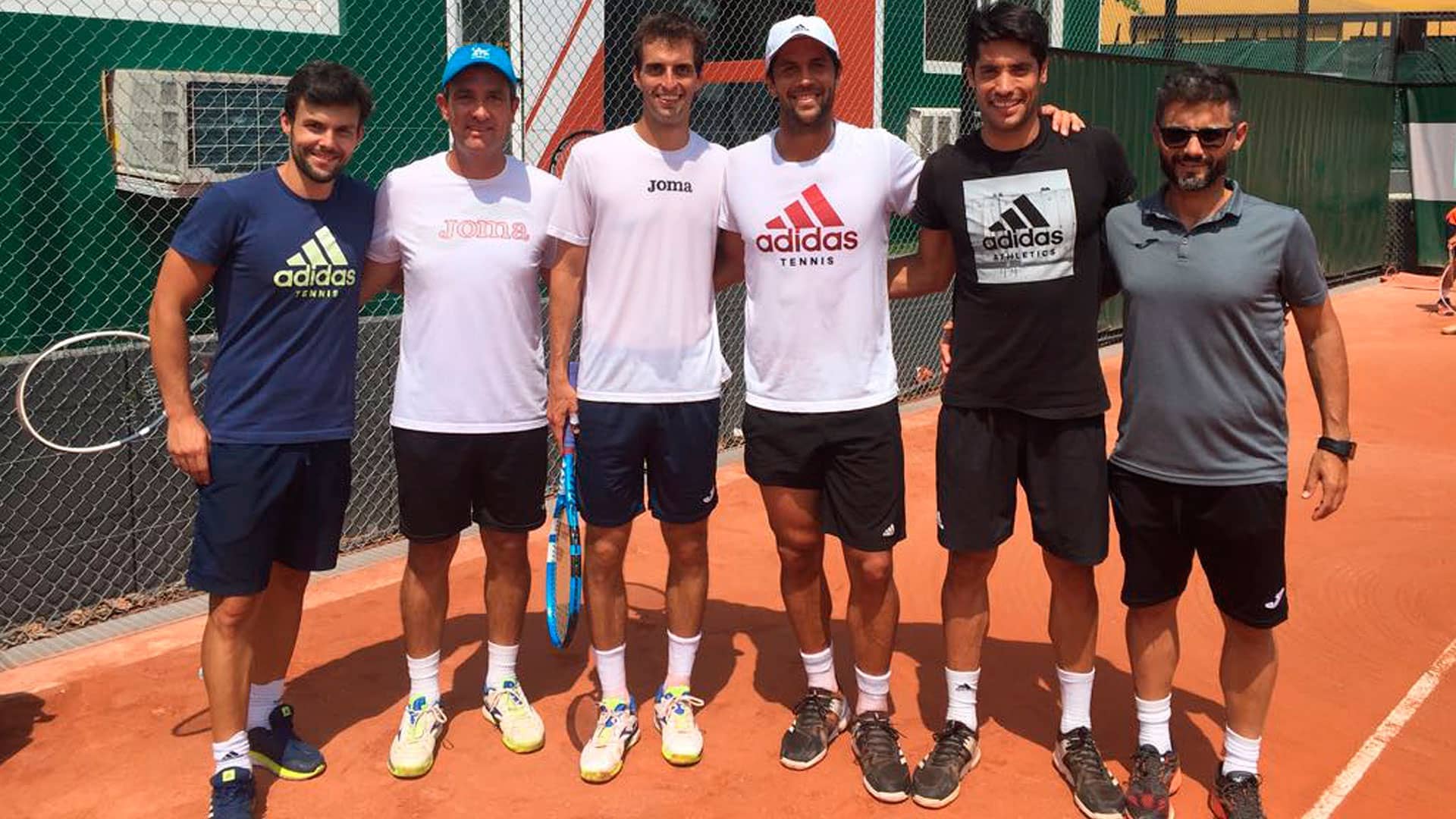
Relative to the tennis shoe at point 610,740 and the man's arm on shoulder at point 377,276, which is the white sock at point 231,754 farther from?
the man's arm on shoulder at point 377,276

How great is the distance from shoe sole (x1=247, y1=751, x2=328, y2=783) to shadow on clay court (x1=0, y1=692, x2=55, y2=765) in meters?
0.86

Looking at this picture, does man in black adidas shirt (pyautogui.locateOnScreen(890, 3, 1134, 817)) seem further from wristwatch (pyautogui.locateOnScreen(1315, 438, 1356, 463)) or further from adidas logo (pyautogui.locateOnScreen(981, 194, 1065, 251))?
wristwatch (pyautogui.locateOnScreen(1315, 438, 1356, 463))

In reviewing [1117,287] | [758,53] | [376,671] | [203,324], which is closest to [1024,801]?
[1117,287]

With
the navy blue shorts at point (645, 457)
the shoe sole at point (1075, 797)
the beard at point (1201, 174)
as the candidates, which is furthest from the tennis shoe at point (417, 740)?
the beard at point (1201, 174)

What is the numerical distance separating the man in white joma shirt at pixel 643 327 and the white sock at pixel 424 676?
54 cm

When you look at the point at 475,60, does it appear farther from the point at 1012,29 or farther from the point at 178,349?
the point at 1012,29

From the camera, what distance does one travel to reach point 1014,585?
18.2ft

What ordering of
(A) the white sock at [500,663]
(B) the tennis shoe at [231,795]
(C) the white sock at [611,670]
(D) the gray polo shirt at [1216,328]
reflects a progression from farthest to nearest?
1. (A) the white sock at [500,663]
2. (C) the white sock at [611,670]
3. (B) the tennis shoe at [231,795]
4. (D) the gray polo shirt at [1216,328]

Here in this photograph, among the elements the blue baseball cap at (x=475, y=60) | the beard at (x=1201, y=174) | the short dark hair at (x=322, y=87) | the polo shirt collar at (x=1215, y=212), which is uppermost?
the blue baseball cap at (x=475, y=60)

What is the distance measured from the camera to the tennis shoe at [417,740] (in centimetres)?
383

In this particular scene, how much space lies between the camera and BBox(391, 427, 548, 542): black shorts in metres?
3.82

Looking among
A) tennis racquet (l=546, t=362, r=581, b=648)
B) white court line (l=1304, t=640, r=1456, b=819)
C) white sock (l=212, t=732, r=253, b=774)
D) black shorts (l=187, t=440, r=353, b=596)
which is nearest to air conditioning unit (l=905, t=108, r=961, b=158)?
white court line (l=1304, t=640, r=1456, b=819)

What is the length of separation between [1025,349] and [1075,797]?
1.32 metres

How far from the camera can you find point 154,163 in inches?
258
